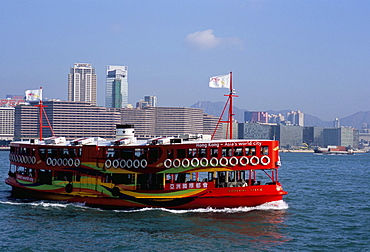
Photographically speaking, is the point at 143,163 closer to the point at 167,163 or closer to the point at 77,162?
the point at 167,163

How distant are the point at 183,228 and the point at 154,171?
5.16 m

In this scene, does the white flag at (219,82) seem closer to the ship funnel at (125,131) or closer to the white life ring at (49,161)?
the ship funnel at (125,131)

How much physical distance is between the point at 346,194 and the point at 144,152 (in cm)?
2066

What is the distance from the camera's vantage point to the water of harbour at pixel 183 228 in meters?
24.1

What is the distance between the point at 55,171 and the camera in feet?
114

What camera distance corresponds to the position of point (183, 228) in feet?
88.2

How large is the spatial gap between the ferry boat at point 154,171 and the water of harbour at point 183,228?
2.60 feet

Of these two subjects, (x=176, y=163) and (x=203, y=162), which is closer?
(x=203, y=162)

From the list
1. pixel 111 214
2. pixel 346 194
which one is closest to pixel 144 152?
pixel 111 214

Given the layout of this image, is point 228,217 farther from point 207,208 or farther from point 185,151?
point 185,151

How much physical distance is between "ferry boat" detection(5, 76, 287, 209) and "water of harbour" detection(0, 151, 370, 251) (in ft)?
2.60

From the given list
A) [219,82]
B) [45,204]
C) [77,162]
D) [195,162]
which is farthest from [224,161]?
[45,204]

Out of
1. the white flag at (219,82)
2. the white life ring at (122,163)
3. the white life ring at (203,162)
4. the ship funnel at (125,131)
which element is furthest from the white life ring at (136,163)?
the white flag at (219,82)

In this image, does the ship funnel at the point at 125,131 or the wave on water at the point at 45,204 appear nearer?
the wave on water at the point at 45,204
